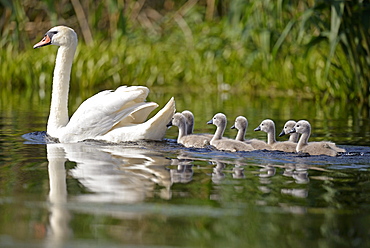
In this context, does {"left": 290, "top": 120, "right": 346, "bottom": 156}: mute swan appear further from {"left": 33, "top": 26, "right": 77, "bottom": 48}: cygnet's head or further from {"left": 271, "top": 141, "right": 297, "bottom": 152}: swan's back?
{"left": 33, "top": 26, "right": 77, "bottom": 48}: cygnet's head

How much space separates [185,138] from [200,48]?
384 inches

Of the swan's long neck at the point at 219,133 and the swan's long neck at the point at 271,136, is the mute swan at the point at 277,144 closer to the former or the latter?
the swan's long neck at the point at 271,136

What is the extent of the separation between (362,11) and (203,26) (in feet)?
25.8

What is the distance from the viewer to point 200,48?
1684cm

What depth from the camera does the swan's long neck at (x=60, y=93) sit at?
7652 mm

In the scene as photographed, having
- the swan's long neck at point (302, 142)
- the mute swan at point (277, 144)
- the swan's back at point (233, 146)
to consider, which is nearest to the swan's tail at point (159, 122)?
the swan's back at point (233, 146)

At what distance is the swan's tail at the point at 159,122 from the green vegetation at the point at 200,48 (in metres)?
3.62

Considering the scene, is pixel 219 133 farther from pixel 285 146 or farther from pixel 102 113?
pixel 102 113

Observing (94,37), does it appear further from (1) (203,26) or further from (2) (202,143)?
(2) (202,143)

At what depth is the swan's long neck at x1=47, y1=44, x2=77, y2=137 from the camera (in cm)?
765

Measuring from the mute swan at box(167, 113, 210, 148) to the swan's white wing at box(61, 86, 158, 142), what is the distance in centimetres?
27

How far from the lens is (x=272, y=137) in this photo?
23.0 ft

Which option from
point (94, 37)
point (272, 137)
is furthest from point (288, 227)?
point (94, 37)

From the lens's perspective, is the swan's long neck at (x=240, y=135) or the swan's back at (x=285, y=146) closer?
the swan's back at (x=285, y=146)
